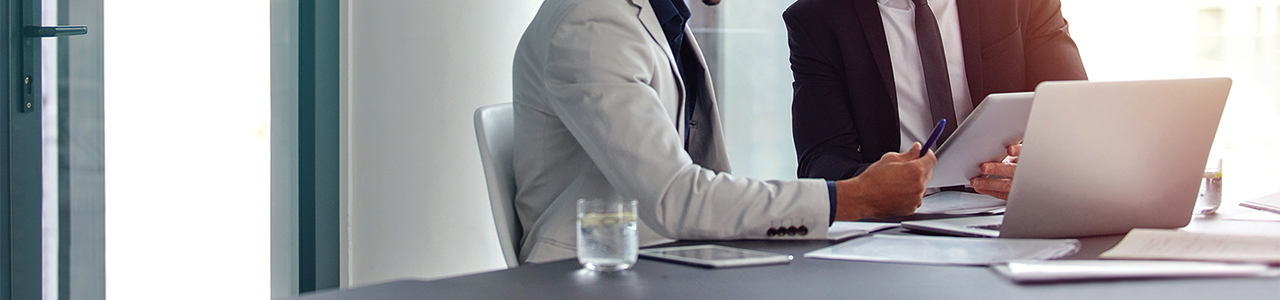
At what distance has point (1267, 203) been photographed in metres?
1.55

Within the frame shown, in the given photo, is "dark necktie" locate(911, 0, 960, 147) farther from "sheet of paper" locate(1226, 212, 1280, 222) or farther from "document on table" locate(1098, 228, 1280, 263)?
"document on table" locate(1098, 228, 1280, 263)

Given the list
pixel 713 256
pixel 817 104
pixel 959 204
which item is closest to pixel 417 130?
pixel 817 104

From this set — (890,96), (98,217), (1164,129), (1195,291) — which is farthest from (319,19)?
(1195,291)

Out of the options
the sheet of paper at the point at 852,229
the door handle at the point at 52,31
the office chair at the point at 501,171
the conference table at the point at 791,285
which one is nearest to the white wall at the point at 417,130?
the door handle at the point at 52,31

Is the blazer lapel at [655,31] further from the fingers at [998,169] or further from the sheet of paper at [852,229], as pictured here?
the fingers at [998,169]

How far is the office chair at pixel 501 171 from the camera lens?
132 cm

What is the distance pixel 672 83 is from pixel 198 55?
1.32 meters

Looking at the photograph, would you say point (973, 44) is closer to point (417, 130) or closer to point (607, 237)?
point (607, 237)

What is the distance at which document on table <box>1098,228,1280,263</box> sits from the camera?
83cm

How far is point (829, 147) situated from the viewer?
74.9 inches

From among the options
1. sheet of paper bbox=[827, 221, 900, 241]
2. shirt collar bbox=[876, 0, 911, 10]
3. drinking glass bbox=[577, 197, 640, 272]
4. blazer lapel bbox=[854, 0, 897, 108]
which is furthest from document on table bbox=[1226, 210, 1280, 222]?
drinking glass bbox=[577, 197, 640, 272]

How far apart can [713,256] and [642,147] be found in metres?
0.27
